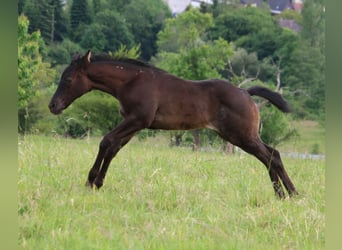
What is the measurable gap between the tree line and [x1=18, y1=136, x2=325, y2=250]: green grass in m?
22.6

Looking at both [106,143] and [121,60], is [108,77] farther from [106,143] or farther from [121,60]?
[106,143]

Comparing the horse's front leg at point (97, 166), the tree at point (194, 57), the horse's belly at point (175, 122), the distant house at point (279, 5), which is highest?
the horse's belly at point (175, 122)

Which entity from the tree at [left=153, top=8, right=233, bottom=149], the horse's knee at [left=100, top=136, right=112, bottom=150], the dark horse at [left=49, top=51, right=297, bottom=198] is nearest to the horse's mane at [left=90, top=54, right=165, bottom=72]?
the dark horse at [left=49, top=51, right=297, bottom=198]

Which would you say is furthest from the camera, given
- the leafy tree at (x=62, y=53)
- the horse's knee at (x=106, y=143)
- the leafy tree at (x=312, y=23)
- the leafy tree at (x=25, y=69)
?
the leafy tree at (x=312, y=23)

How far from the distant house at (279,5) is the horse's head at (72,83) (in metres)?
70.7

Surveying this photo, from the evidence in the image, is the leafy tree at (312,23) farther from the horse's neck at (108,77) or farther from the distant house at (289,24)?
the horse's neck at (108,77)

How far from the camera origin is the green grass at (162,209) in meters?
2.94

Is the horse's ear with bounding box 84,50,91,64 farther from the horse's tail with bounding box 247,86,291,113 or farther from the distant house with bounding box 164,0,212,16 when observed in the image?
the distant house with bounding box 164,0,212,16

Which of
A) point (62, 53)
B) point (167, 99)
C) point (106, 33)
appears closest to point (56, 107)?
point (167, 99)

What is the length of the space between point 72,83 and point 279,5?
74309mm

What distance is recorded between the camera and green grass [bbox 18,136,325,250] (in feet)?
9.64

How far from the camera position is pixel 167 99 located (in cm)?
559

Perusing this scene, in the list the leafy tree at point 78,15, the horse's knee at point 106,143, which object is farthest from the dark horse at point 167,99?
the leafy tree at point 78,15

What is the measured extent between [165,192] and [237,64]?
138 ft
